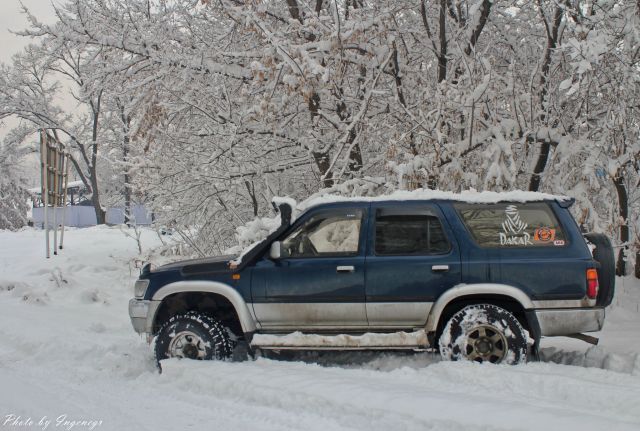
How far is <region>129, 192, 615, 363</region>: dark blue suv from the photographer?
515 centimetres

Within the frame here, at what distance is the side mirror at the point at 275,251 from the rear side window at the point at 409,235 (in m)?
0.93

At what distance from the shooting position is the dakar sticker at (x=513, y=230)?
5332 millimetres

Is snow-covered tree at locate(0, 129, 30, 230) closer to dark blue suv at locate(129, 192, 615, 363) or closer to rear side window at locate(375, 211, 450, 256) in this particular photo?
dark blue suv at locate(129, 192, 615, 363)

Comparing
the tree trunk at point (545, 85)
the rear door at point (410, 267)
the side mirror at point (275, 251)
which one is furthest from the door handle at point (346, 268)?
the tree trunk at point (545, 85)

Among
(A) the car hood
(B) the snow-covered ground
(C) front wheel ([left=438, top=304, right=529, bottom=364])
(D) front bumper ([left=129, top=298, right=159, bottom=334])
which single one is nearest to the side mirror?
(A) the car hood

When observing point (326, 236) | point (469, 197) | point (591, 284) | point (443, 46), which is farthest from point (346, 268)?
point (443, 46)

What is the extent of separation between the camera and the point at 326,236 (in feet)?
18.5

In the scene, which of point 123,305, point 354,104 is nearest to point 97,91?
point 123,305

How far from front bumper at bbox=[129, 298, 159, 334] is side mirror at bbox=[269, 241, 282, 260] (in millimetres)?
1273

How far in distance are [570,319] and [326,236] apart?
7.71 ft

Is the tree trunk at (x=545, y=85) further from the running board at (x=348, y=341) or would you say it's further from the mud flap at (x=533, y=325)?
the running board at (x=348, y=341)

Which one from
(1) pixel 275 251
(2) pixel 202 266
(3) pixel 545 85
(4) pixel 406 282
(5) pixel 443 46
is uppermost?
(5) pixel 443 46

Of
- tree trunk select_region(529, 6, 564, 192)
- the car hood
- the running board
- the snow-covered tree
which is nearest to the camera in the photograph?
the running board

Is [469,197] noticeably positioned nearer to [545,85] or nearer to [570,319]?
[570,319]
